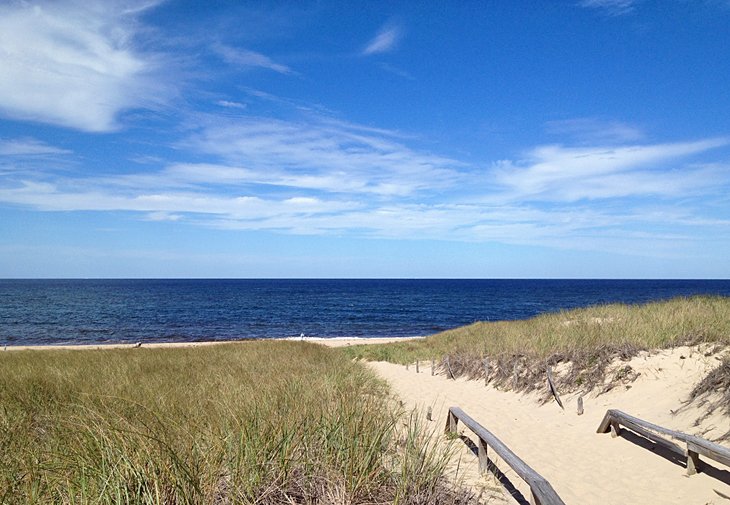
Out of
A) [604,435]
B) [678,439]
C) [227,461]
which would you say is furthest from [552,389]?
[227,461]

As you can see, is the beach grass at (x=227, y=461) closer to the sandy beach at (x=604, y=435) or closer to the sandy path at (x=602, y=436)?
the sandy beach at (x=604, y=435)

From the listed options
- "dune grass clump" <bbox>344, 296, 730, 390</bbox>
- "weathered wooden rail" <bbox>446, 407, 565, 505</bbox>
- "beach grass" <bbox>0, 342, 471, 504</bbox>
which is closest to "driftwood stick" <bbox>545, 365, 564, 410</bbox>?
"dune grass clump" <bbox>344, 296, 730, 390</bbox>

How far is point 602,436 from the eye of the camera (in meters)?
9.63

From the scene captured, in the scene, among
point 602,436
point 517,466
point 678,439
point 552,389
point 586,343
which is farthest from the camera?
point 586,343

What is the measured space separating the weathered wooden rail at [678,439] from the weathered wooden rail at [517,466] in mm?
2588

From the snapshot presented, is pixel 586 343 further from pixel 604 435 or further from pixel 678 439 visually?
pixel 678 439

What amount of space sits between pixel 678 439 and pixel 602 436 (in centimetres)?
191

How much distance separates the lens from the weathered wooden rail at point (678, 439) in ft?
20.7

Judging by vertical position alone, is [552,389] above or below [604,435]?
above

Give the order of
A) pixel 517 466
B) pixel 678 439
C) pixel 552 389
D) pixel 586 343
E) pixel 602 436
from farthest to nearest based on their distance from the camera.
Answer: pixel 586 343, pixel 552 389, pixel 602 436, pixel 678 439, pixel 517 466

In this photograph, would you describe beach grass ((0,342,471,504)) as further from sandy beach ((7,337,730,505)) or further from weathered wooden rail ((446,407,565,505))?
sandy beach ((7,337,730,505))

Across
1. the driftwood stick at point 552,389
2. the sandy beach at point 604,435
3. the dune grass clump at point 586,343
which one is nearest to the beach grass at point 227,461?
the sandy beach at point 604,435

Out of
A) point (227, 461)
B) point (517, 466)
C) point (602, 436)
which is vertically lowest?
point (602, 436)

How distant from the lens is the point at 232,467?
13.9 ft
